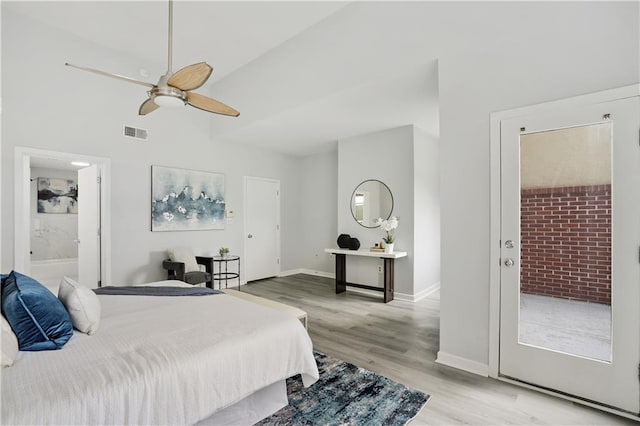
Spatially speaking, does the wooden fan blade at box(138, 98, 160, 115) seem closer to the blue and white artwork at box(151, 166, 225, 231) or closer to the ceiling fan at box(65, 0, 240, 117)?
the ceiling fan at box(65, 0, 240, 117)

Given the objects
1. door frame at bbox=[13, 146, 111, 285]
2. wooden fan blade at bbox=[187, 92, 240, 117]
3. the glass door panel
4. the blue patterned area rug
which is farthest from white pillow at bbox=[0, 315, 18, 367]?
the glass door panel

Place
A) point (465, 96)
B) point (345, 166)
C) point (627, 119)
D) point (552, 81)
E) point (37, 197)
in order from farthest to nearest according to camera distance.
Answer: point (37, 197), point (345, 166), point (465, 96), point (552, 81), point (627, 119)

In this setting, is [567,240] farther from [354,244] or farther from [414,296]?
[354,244]

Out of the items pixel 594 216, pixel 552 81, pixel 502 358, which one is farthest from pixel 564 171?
pixel 502 358

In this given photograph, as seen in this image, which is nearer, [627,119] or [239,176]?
[627,119]

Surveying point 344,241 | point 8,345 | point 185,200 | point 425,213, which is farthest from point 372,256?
point 8,345

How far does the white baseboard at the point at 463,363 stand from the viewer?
2477mm

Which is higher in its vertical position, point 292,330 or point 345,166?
point 345,166

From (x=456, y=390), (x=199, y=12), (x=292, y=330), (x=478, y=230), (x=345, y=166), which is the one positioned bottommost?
(x=456, y=390)

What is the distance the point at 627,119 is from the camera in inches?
78.1

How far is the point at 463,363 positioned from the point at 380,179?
314 centimetres

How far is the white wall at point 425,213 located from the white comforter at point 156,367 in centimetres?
321

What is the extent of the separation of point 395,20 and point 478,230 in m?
2.17

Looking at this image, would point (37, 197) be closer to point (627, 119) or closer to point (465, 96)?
point (465, 96)
